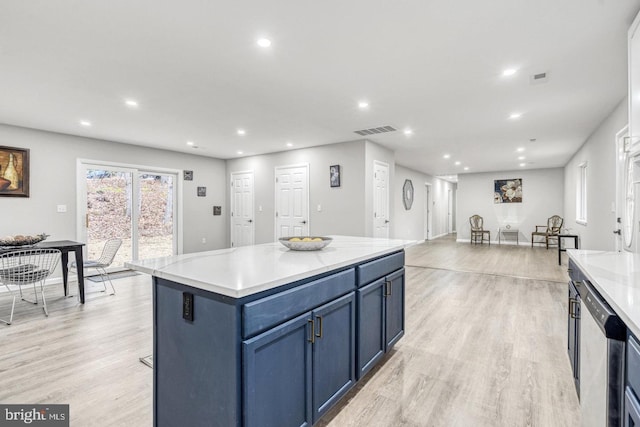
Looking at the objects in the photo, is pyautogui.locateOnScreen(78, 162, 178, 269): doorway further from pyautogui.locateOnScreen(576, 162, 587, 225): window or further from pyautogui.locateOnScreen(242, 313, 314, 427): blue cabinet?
pyautogui.locateOnScreen(576, 162, 587, 225): window

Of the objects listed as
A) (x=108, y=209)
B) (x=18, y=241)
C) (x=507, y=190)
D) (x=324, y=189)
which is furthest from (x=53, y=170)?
(x=507, y=190)

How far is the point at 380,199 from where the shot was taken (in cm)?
594

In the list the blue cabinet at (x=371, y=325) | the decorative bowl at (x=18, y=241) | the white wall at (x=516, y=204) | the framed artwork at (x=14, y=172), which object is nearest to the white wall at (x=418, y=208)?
the white wall at (x=516, y=204)

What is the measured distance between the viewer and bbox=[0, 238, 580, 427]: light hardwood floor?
184 centimetres

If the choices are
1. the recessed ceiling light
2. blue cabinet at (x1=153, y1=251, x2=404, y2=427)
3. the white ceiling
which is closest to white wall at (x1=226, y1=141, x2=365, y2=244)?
the white ceiling

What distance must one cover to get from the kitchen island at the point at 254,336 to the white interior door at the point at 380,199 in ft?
12.6

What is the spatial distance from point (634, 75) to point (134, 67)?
144 inches

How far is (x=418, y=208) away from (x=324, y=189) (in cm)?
554

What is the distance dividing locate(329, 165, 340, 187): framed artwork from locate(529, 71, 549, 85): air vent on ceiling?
3.23m

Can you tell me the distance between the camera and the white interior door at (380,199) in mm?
5746

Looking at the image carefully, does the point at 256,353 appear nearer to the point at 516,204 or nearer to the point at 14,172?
the point at 14,172

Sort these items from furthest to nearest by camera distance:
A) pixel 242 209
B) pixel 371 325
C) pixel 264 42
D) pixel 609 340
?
pixel 242 209 → pixel 264 42 → pixel 371 325 → pixel 609 340

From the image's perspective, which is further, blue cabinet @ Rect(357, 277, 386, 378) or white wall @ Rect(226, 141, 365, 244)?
white wall @ Rect(226, 141, 365, 244)

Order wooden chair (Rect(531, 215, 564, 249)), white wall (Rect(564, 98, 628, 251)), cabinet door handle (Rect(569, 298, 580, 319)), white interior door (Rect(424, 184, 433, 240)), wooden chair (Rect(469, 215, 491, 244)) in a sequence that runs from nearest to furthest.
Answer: cabinet door handle (Rect(569, 298, 580, 319)) → white wall (Rect(564, 98, 628, 251)) → wooden chair (Rect(531, 215, 564, 249)) → wooden chair (Rect(469, 215, 491, 244)) → white interior door (Rect(424, 184, 433, 240))
